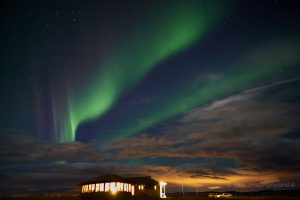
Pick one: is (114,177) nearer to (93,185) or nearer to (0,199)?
(93,185)

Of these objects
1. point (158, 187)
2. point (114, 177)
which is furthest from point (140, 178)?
point (114, 177)

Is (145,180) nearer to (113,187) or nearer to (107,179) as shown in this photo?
(113,187)

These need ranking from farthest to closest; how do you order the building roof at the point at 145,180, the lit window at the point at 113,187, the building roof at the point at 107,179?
the building roof at the point at 145,180 → the building roof at the point at 107,179 → the lit window at the point at 113,187

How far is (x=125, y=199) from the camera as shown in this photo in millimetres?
46469

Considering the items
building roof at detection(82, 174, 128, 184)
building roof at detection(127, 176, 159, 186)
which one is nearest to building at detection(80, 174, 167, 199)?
building roof at detection(82, 174, 128, 184)

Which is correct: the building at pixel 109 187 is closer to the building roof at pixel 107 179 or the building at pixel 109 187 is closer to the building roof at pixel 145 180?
the building roof at pixel 107 179

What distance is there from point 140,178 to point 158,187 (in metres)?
4.55

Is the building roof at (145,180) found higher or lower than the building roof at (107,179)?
lower

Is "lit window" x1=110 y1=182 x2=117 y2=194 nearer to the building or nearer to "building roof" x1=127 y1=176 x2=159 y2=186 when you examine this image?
the building

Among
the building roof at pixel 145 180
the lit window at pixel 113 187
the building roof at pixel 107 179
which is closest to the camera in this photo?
the lit window at pixel 113 187

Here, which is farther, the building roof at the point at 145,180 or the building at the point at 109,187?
the building roof at the point at 145,180

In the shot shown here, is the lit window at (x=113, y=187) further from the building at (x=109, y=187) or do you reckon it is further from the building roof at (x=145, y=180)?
the building roof at (x=145, y=180)

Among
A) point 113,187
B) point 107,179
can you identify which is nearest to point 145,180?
point 113,187

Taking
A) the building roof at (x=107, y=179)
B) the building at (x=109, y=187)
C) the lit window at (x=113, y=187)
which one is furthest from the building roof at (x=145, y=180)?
the lit window at (x=113, y=187)
